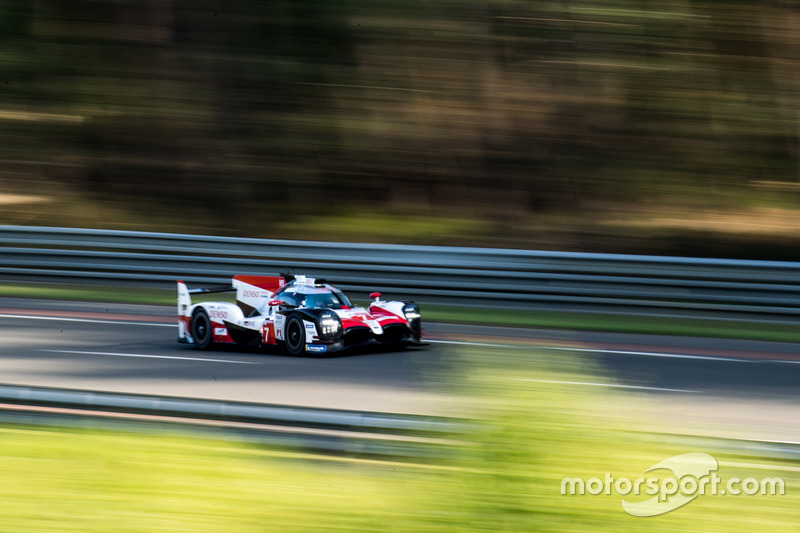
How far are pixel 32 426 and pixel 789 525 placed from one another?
13.1ft

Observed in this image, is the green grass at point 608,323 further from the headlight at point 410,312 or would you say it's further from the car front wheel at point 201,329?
the car front wheel at point 201,329

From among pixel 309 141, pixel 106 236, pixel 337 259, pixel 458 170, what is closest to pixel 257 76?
pixel 309 141

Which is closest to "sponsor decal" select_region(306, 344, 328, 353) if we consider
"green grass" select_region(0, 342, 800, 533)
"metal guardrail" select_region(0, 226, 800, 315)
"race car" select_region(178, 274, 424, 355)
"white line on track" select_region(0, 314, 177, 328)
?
"race car" select_region(178, 274, 424, 355)

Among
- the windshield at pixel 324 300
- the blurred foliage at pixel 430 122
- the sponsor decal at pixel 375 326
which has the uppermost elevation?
the blurred foliage at pixel 430 122

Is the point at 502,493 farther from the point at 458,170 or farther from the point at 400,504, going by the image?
the point at 458,170

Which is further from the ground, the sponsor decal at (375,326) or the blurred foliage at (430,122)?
the blurred foliage at (430,122)

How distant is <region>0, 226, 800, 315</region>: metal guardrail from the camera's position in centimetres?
1227

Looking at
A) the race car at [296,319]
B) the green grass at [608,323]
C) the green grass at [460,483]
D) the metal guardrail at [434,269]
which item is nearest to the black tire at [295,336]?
the race car at [296,319]

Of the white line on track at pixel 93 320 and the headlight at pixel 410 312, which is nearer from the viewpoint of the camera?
the headlight at pixel 410 312

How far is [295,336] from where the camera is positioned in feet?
32.2

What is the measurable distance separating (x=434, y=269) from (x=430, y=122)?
24.9ft

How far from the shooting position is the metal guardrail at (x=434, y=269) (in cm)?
1227

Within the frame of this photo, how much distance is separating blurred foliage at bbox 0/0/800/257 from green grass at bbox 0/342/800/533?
12406 mm

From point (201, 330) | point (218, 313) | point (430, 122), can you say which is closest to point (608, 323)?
point (218, 313)
